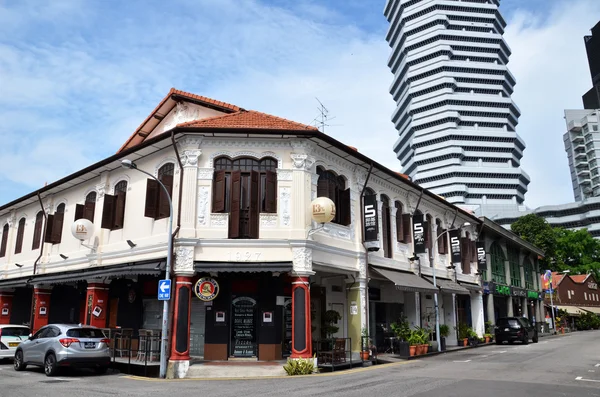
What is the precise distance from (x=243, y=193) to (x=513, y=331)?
21.3m

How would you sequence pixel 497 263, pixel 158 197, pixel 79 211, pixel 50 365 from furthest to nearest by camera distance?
pixel 497 263
pixel 79 211
pixel 158 197
pixel 50 365

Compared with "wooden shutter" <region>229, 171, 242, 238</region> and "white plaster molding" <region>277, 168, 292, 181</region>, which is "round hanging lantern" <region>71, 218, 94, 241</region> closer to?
"wooden shutter" <region>229, 171, 242, 238</region>

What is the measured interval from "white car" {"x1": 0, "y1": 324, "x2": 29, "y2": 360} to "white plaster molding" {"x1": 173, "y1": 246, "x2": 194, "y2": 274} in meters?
7.92

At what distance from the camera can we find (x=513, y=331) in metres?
30.0

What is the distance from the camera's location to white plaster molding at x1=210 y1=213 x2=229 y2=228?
678 inches

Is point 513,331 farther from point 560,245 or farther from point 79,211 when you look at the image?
point 560,245

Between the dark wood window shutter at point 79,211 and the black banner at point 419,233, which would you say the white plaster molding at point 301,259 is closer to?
the black banner at point 419,233

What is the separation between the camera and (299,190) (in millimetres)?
17641

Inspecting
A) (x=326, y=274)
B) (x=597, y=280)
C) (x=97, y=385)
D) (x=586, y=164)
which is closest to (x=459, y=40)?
(x=586, y=164)

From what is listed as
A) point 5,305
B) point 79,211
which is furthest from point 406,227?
point 5,305

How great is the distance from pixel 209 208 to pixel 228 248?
1.60 metres

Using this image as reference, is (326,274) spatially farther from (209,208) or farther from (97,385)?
(97,385)

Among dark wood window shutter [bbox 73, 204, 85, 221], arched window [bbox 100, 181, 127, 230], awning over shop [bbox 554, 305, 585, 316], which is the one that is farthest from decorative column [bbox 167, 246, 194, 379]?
awning over shop [bbox 554, 305, 585, 316]

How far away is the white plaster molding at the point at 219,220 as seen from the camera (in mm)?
17219
